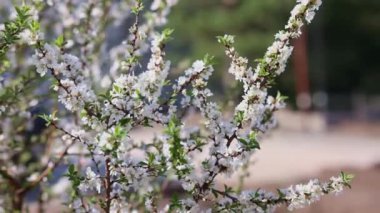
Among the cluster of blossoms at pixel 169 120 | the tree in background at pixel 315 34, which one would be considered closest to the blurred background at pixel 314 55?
the tree in background at pixel 315 34

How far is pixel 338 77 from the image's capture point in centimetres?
3133

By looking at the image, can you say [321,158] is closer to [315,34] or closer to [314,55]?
[314,55]

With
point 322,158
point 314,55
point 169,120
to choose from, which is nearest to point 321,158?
point 322,158

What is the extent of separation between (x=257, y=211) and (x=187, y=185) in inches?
10.5

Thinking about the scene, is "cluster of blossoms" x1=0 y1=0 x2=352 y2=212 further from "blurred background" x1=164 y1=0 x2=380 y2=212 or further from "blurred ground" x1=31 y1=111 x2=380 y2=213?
"blurred background" x1=164 y1=0 x2=380 y2=212

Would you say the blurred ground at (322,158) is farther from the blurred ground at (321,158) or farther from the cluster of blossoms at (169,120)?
the cluster of blossoms at (169,120)

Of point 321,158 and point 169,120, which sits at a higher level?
point 321,158

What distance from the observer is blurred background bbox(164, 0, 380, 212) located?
25.8 m

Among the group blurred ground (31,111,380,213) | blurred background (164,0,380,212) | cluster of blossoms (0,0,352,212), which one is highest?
blurred background (164,0,380,212)

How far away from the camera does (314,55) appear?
30.3m

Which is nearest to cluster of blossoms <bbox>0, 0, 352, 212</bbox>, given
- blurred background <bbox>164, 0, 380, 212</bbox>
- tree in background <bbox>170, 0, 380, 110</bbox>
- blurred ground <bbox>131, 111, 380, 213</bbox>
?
blurred ground <bbox>131, 111, 380, 213</bbox>

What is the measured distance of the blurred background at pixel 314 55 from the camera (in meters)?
25.8

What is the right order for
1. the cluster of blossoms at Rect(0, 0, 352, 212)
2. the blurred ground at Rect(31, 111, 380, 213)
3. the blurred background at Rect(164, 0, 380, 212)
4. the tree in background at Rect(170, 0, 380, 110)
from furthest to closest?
1. the tree in background at Rect(170, 0, 380, 110)
2. the blurred background at Rect(164, 0, 380, 212)
3. the blurred ground at Rect(31, 111, 380, 213)
4. the cluster of blossoms at Rect(0, 0, 352, 212)

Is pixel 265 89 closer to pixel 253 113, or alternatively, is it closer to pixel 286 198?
pixel 253 113
